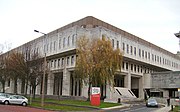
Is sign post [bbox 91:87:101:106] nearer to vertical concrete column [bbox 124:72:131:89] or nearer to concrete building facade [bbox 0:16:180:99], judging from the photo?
concrete building facade [bbox 0:16:180:99]

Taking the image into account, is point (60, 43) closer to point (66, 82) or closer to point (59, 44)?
point (59, 44)

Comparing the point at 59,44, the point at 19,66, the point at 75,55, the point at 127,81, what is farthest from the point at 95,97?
the point at 127,81

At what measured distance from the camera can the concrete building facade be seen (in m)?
58.2

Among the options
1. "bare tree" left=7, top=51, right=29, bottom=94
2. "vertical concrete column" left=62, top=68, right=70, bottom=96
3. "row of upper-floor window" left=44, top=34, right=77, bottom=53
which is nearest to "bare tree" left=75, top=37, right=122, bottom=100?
"bare tree" left=7, top=51, right=29, bottom=94

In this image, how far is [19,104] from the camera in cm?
3656

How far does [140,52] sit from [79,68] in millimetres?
33538

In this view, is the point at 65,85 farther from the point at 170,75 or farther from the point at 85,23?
the point at 170,75

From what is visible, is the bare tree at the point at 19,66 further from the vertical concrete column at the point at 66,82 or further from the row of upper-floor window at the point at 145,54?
the row of upper-floor window at the point at 145,54

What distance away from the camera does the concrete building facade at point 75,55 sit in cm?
5822

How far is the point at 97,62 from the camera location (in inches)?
1646

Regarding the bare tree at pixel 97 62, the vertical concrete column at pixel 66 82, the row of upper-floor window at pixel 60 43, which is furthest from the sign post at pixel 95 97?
the vertical concrete column at pixel 66 82

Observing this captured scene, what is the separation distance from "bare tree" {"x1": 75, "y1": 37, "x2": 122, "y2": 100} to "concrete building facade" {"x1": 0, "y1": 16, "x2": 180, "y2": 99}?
1103 cm

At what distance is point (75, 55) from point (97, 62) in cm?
1684

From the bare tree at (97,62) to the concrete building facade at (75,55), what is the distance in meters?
11.0
